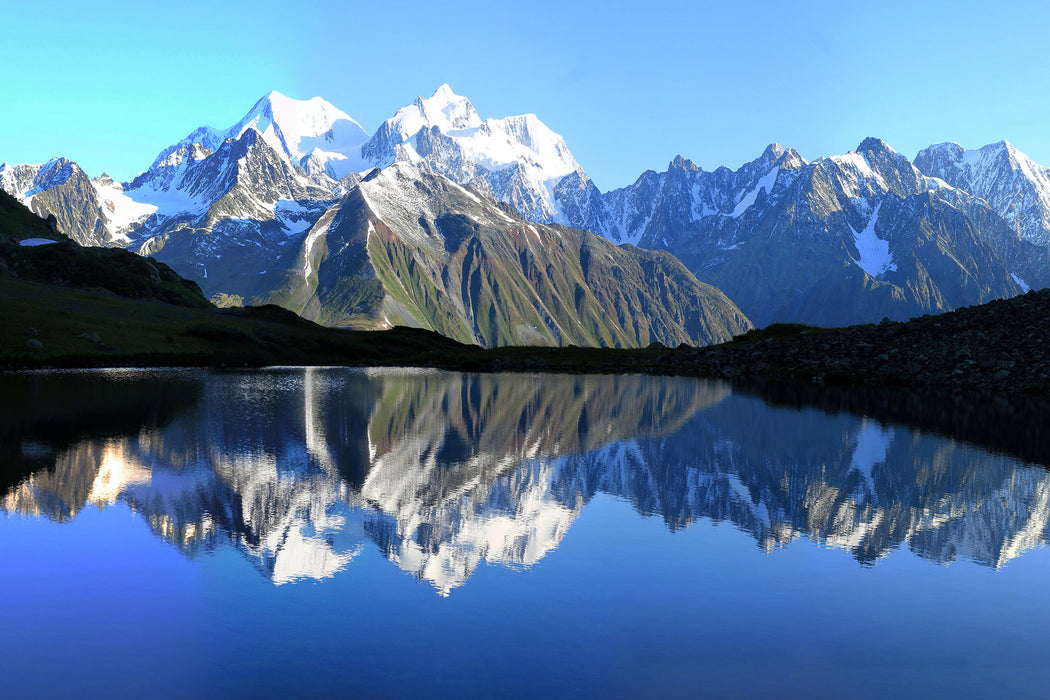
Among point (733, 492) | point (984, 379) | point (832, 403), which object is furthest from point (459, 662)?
point (984, 379)

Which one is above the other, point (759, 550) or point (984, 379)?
point (984, 379)

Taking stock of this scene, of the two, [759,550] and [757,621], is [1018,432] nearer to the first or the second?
[759,550]

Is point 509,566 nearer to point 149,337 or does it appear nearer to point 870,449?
point 870,449

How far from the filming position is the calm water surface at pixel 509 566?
59.2 ft

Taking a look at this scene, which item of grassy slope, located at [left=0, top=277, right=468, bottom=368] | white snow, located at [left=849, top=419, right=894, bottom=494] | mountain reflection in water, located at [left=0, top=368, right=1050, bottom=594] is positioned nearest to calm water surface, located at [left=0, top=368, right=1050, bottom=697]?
mountain reflection in water, located at [left=0, top=368, right=1050, bottom=594]

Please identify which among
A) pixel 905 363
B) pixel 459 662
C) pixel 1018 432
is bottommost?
pixel 459 662

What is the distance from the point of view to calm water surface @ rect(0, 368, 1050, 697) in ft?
59.2

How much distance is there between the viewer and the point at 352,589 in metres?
23.0

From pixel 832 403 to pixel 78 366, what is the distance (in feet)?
360

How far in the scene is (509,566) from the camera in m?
25.9

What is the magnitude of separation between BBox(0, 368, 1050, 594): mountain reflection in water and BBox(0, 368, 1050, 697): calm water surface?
0.24 metres

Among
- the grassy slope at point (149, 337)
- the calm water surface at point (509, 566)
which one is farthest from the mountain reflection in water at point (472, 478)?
the grassy slope at point (149, 337)

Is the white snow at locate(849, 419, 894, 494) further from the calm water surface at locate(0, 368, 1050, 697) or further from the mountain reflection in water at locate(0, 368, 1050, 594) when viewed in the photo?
the calm water surface at locate(0, 368, 1050, 697)

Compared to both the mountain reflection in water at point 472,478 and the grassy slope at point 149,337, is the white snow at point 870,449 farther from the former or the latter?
the grassy slope at point 149,337
